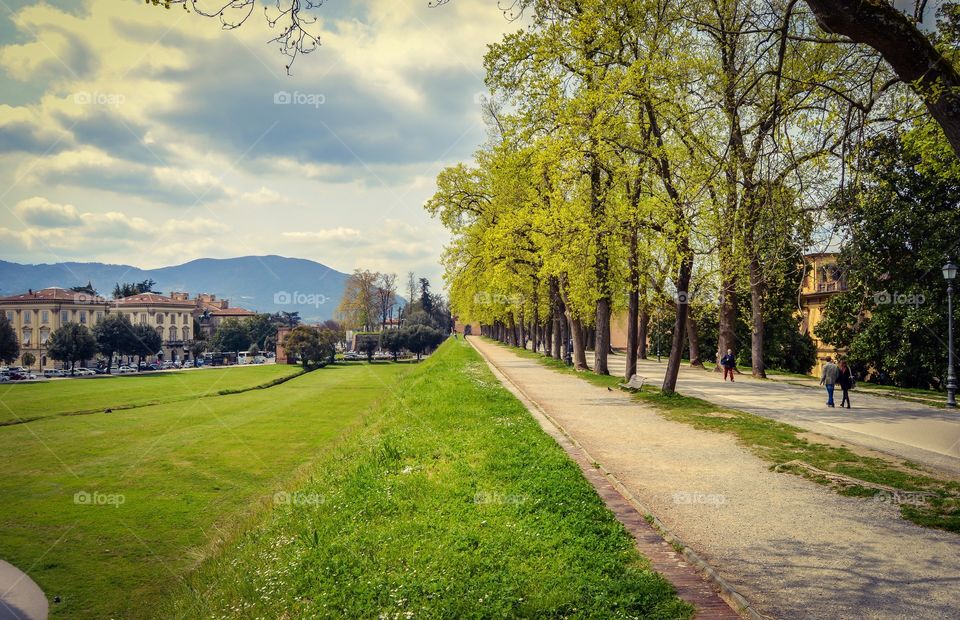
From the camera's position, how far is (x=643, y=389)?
73.5 feet

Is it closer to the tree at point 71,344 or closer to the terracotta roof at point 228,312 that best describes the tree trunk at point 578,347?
the tree at point 71,344

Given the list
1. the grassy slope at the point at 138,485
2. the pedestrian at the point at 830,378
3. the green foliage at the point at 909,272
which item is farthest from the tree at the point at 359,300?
the pedestrian at the point at 830,378

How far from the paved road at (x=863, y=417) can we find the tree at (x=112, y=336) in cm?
9063

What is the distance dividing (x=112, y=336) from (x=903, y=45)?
10341 cm

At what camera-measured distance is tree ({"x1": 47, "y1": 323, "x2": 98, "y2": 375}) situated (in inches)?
3152

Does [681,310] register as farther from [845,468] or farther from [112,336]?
[112,336]

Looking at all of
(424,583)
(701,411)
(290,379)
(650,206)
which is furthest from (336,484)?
(290,379)

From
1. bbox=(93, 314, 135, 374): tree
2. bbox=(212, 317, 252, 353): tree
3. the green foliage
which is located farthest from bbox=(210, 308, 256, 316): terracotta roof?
the green foliage

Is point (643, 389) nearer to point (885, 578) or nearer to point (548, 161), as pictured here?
point (548, 161)

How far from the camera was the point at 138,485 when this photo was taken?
23375 millimetres

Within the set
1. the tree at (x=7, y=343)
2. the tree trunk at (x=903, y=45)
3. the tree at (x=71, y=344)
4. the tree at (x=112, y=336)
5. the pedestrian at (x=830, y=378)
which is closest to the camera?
the tree trunk at (x=903, y=45)

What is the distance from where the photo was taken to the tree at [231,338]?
125562mm

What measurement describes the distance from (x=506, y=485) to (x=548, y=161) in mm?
12677

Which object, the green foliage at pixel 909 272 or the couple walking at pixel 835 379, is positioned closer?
the couple walking at pixel 835 379
